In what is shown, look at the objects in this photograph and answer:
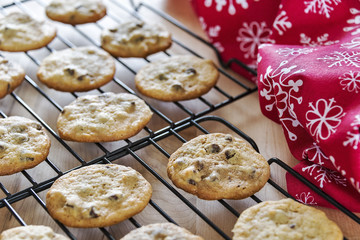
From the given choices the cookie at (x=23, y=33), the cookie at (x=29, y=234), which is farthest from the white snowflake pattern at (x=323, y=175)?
the cookie at (x=23, y=33)

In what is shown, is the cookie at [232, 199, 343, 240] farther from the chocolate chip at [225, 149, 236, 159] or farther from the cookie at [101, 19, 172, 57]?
the cookie at [101, 19, 172, 57]

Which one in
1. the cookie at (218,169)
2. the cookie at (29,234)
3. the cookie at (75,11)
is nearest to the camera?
the cookie at (29,234)

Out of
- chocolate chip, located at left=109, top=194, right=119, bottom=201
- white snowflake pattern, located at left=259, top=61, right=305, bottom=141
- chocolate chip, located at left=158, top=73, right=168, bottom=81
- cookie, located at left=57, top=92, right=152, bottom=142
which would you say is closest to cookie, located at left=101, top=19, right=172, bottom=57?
chocolate chip, located at left=158, top=73, right=168, bottom=81

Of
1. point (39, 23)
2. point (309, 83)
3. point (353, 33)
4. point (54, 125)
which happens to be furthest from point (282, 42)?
point (39, 23)

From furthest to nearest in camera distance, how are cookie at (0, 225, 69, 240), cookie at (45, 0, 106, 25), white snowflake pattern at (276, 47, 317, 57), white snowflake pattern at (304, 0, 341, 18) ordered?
1. cookie at (45, 0, 106, 25)
2. white snowflake pattern at (304, 0, 341, 18)
3. white snowflake pattern at (276, 47, 317, 57)
4. cookie at (0, 225, 69, 240)

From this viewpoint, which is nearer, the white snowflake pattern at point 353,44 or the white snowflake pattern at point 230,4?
the white snowflake pattern at point 353,44

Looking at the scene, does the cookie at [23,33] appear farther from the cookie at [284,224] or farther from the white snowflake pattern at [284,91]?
the cookie at [284,224]

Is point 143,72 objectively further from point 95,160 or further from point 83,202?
point 83,202

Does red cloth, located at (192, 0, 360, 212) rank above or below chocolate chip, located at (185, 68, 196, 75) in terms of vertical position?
above
